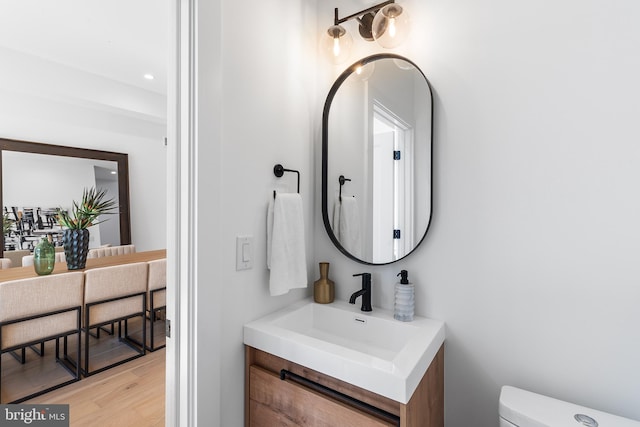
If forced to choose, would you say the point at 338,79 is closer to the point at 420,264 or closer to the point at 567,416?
the point at 420,264

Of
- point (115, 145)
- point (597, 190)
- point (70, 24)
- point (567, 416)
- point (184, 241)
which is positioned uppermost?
point (70, 24)

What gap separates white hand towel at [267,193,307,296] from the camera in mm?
1195

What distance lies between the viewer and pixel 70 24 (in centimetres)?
238

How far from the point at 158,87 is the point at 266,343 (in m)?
3.95

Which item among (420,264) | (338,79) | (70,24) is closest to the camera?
(420,264)

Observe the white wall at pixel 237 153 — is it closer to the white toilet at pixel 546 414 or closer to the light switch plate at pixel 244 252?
the light switch plate at pixel 244 252

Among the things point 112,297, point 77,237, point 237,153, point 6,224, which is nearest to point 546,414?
point 237,153

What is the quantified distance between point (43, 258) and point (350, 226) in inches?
94.7

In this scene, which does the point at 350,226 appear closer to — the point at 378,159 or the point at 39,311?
the point at 378,159

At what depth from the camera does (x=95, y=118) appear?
383 cm

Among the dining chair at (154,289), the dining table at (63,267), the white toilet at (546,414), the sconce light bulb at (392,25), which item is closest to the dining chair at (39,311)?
the dining table at (63,267)

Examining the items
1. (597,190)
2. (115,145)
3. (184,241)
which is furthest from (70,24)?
(597,190)

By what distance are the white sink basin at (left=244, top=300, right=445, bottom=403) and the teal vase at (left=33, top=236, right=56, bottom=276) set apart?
6.90ft

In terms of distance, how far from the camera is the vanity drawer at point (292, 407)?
857mm
